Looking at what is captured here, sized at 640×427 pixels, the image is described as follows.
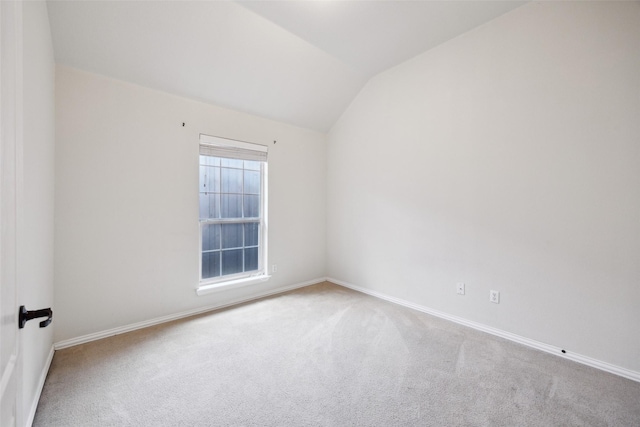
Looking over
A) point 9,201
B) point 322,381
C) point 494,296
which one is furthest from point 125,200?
point 494,296

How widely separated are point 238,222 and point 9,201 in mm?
2879

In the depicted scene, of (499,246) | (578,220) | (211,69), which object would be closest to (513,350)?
(499,246)

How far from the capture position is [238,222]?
11.6 ft

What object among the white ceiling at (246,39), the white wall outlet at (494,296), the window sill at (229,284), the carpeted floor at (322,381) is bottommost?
the carpeted floor at (322,381)

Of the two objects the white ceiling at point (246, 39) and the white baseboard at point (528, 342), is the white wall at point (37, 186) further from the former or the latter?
the white baseboard at point (528, 342)

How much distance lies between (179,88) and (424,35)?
8.48 ft

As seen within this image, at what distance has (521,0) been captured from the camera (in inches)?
93.3

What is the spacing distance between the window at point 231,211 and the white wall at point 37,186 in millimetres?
1279

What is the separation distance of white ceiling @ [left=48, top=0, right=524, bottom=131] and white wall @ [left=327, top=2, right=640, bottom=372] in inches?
16.7

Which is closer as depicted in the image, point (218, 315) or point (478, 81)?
point (478, 81)

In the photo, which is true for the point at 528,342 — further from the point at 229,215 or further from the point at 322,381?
the point at 229,215

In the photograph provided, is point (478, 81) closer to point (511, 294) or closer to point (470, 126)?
point (470, 126)

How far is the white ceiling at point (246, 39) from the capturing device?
87.2 inches

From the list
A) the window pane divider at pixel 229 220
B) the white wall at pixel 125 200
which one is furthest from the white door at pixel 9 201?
the window pane divider at pixel 229 220
